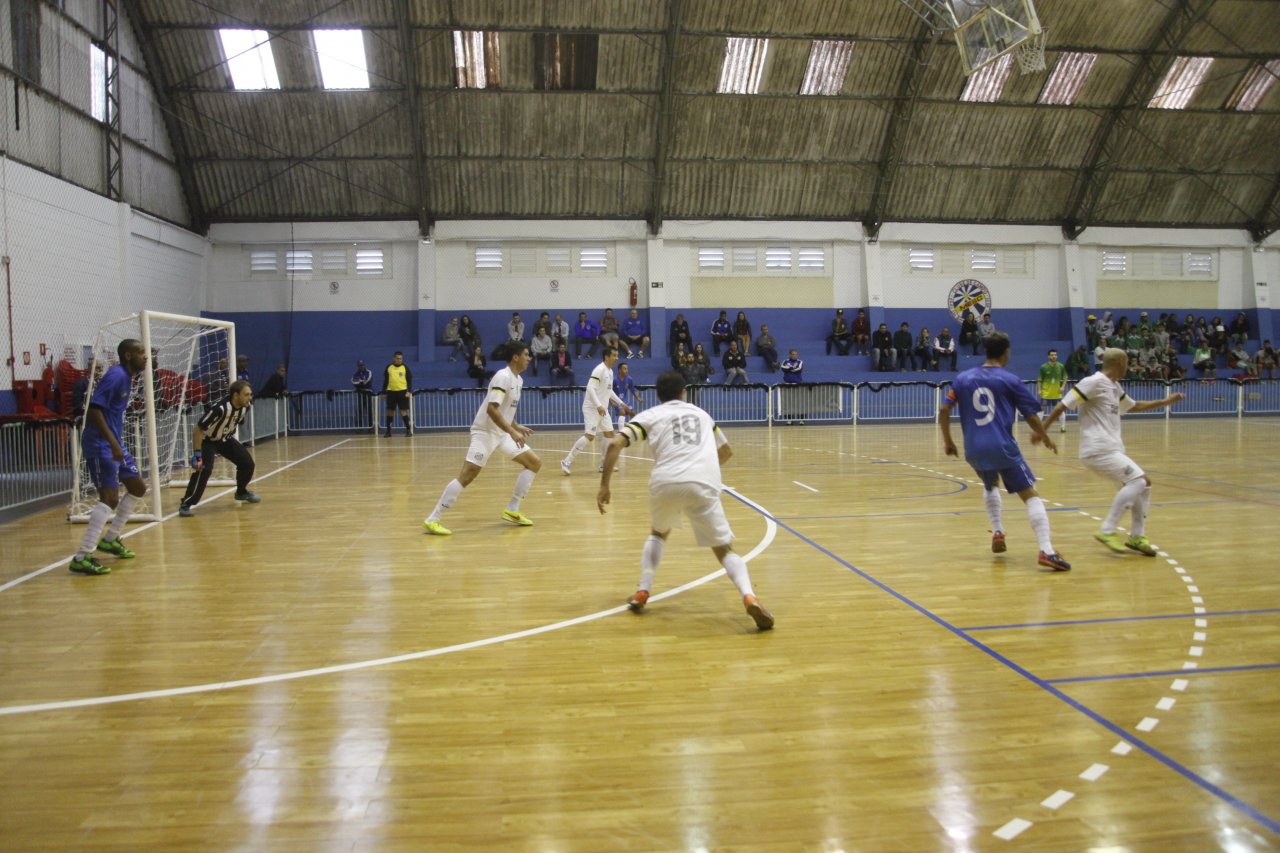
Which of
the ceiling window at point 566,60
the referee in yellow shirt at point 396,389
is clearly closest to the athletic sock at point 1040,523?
the referee in yellow shirt at point 396,389

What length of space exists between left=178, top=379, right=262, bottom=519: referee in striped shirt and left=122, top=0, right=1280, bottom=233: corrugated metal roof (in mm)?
15695

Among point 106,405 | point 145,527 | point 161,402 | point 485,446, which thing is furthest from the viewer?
point 161,402

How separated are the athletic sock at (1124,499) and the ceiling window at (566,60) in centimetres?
2151

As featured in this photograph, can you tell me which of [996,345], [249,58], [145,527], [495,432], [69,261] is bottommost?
[145,527]

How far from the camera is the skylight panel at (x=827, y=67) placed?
26062 mm

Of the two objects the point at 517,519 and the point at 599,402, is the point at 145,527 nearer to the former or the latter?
the point at 517,519

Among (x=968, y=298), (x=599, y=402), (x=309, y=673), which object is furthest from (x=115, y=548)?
(x=968, y=298)

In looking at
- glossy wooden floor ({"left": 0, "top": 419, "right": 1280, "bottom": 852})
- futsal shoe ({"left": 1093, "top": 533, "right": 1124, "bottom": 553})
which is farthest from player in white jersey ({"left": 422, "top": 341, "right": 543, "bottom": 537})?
futsal shoe ({"left": 1093, "top": 533, "right": 1124, "bottom": 553})

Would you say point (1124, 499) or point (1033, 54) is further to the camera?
point (1033, 54)

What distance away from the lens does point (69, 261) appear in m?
19.7

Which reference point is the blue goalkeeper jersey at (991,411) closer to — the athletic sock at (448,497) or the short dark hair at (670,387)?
the short dark hair at (670,387)

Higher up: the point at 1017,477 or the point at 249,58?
the point at 249,58

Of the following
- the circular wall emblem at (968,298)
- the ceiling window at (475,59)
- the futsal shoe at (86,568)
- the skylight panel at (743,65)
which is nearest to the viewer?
the futsal shoe at (86,568)

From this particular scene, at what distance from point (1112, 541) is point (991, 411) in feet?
5.96
